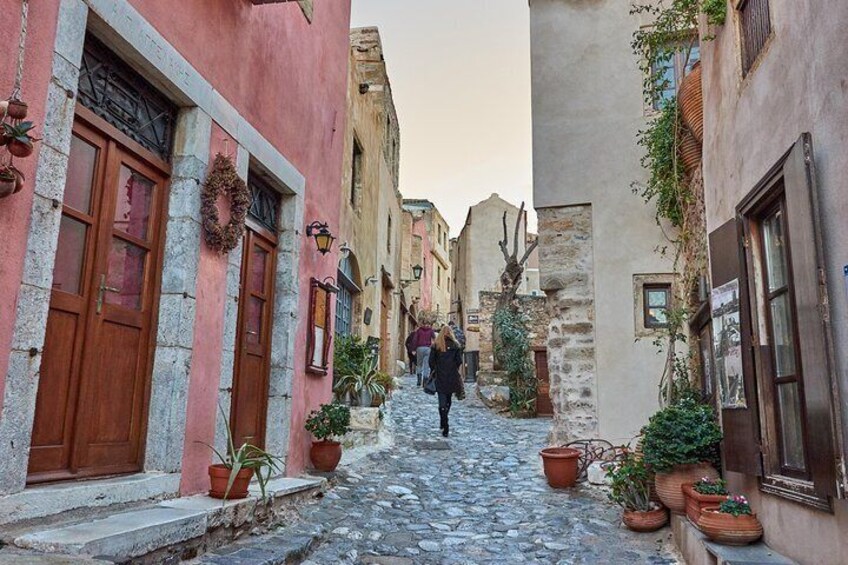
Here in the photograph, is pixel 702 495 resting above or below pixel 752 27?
below

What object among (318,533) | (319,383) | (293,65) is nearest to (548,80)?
(293,65)

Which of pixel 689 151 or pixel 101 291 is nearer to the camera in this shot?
pixel 101 291

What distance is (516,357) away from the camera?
12.9m

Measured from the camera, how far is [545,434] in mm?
10211

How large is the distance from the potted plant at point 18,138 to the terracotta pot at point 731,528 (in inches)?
155

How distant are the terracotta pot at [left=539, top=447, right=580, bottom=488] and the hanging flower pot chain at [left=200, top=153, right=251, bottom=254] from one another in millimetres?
3960

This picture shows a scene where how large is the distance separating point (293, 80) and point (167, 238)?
2.49m

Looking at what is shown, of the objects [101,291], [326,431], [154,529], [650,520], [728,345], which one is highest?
[101,291]

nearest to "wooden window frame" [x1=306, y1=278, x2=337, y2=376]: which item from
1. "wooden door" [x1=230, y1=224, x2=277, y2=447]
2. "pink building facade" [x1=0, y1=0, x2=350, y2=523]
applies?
"pink building facade" [x1=0, y1=0, x2=350, y2=523]

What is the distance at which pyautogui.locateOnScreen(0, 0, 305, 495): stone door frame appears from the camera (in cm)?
289

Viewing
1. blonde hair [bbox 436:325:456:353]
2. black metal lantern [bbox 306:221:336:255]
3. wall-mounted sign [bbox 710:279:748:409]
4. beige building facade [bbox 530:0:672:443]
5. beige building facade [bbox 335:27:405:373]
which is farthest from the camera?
beige building facade [bbox 335:27:405:373]

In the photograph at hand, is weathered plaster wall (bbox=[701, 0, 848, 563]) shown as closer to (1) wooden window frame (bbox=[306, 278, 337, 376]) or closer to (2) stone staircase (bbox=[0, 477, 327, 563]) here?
(2) stone staircase (bbox=[0, 477, 327, 563])

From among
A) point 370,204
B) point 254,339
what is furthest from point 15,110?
point 370,204

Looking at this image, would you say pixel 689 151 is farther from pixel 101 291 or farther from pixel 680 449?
pixel 101 291
